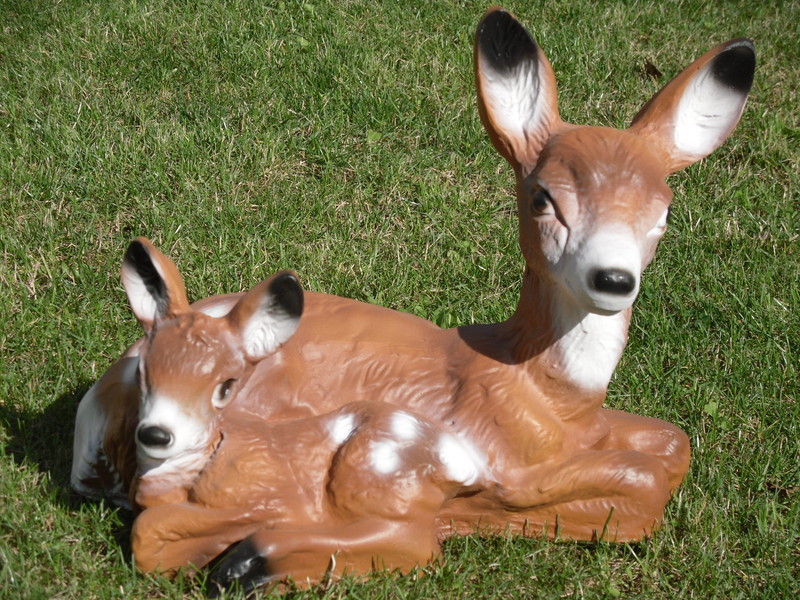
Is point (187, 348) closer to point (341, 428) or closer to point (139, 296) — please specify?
point (139, 296)

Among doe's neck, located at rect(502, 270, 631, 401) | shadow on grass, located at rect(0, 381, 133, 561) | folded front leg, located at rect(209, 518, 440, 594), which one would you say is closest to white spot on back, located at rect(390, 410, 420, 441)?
folded front leg, located at rect(209, 518, 440, 594)

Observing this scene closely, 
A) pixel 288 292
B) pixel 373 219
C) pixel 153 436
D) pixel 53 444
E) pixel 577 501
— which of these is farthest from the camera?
pixel 373 219

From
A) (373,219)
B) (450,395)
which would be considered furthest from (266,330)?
(373,219)

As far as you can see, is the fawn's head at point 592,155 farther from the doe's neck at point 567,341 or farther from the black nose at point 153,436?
the black nose at point 153,436

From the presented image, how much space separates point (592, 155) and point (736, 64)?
0.63 metres

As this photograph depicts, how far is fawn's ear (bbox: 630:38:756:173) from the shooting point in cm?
317

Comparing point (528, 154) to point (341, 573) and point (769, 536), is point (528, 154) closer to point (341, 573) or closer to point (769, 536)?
point (341, 573)

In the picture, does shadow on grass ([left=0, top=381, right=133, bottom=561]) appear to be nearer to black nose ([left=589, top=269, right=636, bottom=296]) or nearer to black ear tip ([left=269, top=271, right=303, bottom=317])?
black ear tip ([left=269, top=271, right=303, bottom=317])

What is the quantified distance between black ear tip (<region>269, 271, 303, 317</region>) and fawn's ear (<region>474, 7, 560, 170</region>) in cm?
80

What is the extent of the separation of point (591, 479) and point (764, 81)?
4.20 m

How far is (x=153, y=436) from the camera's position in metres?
2.76

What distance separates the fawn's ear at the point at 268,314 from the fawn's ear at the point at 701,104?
3.83ft

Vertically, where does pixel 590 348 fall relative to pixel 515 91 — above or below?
below

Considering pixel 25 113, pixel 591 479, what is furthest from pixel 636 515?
pixel 25 113
